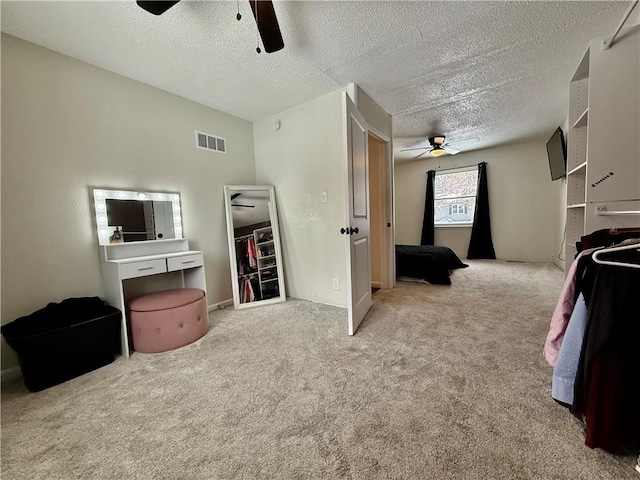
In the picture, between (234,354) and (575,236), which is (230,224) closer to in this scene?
(234,354)

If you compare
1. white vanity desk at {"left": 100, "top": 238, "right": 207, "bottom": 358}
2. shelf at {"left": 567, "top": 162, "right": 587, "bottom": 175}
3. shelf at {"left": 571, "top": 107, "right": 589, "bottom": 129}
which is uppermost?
shelf at {"left": 571, "top": 107, "right": 589, "bottom": 129}

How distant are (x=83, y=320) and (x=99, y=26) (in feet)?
6.63

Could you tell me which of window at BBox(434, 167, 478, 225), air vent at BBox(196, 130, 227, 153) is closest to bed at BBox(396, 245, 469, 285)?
window at BBox(434, 167, 478, 225)

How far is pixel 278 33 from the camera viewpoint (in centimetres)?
158

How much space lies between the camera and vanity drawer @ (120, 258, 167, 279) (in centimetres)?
198

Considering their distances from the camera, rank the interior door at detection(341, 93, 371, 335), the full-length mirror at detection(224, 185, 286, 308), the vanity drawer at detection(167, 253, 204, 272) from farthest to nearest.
Answer: the full-length mirror at detection(224, 185, 286, 308) < the vanity drawer at detection(167, 253, 204, 272) < the interior door at detection(341, 93, 371, 335)

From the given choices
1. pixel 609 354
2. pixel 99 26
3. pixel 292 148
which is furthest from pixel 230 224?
pixel 609 354

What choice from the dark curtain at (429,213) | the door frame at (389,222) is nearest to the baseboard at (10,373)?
the door frame at (389,222)

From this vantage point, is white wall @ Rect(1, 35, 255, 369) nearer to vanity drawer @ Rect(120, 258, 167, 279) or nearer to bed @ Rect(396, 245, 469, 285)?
vanity drawer @ Rect(120, 258, 167, 279)

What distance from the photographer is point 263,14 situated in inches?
58.1

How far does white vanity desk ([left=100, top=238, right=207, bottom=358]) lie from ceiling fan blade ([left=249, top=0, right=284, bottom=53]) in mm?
1870

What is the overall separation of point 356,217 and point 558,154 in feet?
11.8

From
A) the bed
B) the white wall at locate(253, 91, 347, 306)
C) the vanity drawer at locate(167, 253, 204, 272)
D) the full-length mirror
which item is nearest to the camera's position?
the vanity drawer at locate(167, 253, 204, 272)

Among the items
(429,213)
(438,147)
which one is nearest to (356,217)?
(438,147)
